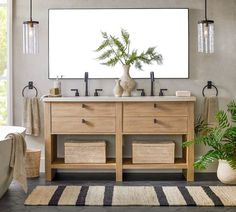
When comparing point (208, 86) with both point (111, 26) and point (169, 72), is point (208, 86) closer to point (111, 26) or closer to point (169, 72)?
point (169, 72)

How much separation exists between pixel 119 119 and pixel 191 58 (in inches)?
48.8

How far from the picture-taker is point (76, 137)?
208 inches

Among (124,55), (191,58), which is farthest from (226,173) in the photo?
(124,55)

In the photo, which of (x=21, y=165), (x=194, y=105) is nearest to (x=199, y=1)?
(x=194, y=105)

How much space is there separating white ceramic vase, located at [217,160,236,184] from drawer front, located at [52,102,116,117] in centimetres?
131

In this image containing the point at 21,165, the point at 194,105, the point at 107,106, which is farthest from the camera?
the point at 194,105

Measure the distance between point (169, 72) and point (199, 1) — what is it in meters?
0.94

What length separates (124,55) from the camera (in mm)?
5098

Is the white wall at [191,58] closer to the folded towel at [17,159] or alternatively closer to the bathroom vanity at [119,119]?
the bathroom vanity at [119,119]

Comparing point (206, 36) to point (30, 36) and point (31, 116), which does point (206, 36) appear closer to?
point (30, 36)

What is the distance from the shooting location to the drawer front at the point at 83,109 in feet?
15.6

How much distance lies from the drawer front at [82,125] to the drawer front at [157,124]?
0.20 m

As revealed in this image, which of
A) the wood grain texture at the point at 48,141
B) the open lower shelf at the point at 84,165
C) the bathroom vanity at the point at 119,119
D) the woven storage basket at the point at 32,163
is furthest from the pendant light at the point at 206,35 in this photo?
the woven storage basket at the point at 32,163

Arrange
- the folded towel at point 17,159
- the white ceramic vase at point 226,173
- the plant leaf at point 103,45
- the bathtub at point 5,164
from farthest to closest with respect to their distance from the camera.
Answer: the plant leaf at point 103,45 → the white ceramic vase at point 226,173 → the folded towel at point 17,159 → the bathtub at point 5,164
